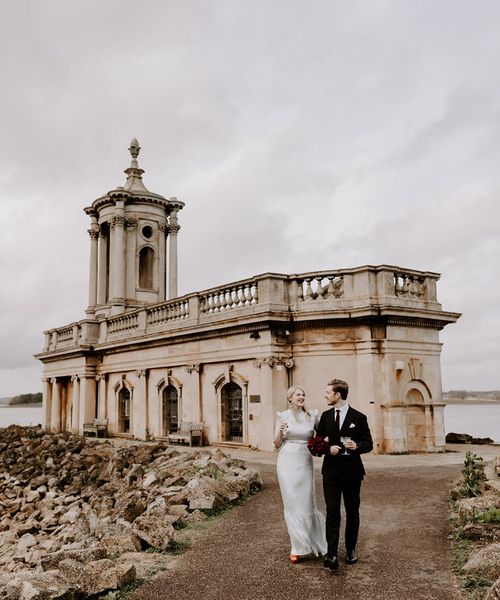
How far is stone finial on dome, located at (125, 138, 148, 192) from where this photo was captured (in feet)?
102

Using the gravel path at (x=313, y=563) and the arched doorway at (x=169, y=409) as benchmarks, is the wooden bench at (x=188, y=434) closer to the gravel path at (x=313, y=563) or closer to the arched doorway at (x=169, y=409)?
the arched doorway at (x=169, y=409)

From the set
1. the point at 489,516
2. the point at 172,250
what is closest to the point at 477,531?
the point at 489,516

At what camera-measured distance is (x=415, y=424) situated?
57.9 feet

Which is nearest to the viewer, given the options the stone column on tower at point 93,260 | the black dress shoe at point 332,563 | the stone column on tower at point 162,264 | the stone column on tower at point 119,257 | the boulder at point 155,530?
the black dress shoe at point 332,563

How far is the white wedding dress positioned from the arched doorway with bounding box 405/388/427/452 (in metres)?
11.1

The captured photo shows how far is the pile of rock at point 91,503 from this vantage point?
20.7 ft

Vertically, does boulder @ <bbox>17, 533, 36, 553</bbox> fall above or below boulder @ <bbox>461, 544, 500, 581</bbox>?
below

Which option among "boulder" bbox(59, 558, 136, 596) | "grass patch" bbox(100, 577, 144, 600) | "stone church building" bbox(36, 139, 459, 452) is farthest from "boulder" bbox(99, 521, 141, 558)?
"stone church building" bbox(36, 139, 459, 452)

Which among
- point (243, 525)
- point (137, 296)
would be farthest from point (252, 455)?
point (137, 296)

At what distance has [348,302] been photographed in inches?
691

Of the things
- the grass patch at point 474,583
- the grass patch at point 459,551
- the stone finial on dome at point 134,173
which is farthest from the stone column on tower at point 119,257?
the grass patch at point 474,583

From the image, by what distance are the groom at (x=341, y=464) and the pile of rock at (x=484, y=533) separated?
4.22 ft

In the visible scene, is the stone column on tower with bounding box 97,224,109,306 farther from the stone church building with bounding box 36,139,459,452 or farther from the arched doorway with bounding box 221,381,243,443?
the arched doorway with bounding box 221,381,243,443

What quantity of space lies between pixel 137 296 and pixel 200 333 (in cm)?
1033
